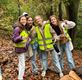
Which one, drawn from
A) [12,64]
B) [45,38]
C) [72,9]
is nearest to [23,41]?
[45,38]

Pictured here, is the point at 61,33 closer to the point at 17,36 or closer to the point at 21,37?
the point at 21,37

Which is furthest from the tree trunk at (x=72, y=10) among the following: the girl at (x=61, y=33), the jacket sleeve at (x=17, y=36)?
the jacket sleeve at (x=17, y=36)

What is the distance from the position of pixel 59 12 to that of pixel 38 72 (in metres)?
4.39

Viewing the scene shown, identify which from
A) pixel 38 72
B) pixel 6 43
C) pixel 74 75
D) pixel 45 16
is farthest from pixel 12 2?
pixel 74 75

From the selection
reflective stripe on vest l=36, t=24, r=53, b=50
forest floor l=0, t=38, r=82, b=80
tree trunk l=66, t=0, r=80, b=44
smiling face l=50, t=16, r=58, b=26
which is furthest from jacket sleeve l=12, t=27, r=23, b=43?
tree trunk l=66, t=0, r=80, b=44

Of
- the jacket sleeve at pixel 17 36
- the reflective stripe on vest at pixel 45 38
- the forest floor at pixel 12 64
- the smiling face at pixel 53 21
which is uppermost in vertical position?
the smiling face at pixel 53 21

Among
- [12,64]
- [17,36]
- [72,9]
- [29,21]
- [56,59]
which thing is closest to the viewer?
[17,36]

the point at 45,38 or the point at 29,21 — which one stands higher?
the point at 29,21

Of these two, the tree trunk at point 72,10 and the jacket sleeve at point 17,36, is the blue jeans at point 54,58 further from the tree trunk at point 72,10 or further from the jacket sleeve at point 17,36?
the tree trunk at point 72,10

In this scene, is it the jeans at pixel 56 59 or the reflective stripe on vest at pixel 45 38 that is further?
the jeans at pixel 56 59

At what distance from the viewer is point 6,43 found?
14766 mm

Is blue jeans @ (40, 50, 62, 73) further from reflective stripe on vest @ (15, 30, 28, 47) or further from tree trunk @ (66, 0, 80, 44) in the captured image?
tree trunk @ (66, 0, 80, 44)

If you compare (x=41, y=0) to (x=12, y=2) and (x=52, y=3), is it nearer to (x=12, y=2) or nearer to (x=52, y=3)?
(x=52, y=3)

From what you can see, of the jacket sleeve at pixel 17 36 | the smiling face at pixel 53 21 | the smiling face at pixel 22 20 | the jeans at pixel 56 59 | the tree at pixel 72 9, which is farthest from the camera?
the tree at pixel 72 9
